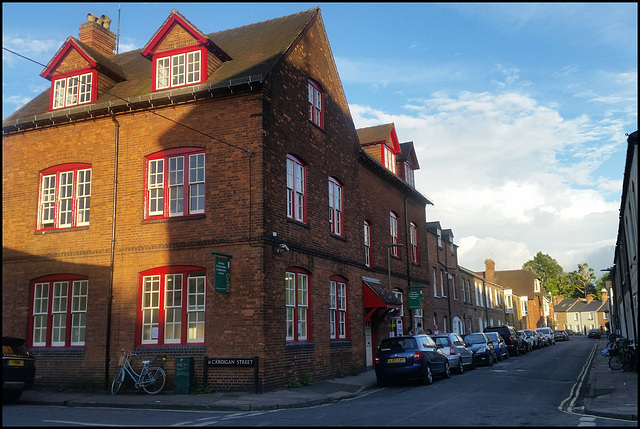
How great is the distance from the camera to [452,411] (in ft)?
37.6

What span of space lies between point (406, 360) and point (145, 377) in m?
7.71

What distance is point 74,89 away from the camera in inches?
776

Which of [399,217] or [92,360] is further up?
[399,217]

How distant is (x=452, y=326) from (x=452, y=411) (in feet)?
93.4

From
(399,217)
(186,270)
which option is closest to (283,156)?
(186,270)

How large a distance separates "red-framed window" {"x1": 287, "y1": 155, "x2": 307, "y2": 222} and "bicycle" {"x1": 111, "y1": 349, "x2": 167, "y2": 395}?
19.1ft

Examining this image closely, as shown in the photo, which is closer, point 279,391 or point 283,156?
point 279,391

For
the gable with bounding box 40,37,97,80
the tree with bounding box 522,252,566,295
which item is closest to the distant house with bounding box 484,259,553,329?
the tree with bounding box 522,252,566,295

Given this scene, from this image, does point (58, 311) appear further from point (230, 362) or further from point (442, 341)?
point (442, 341)

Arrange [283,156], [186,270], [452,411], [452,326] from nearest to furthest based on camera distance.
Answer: [452,411]
[186,270]
[283,156]
[452,326]

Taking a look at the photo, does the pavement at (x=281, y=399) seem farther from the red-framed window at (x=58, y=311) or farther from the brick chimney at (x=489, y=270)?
the brick chimney at (x=489, y=270)

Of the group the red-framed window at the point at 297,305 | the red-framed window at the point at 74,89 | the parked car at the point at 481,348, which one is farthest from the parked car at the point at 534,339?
the red-framed window at the point at 74,89

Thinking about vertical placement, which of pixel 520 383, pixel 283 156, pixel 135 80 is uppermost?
pixel 135 80

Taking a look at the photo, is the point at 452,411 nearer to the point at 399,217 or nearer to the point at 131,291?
the point at 131,291
